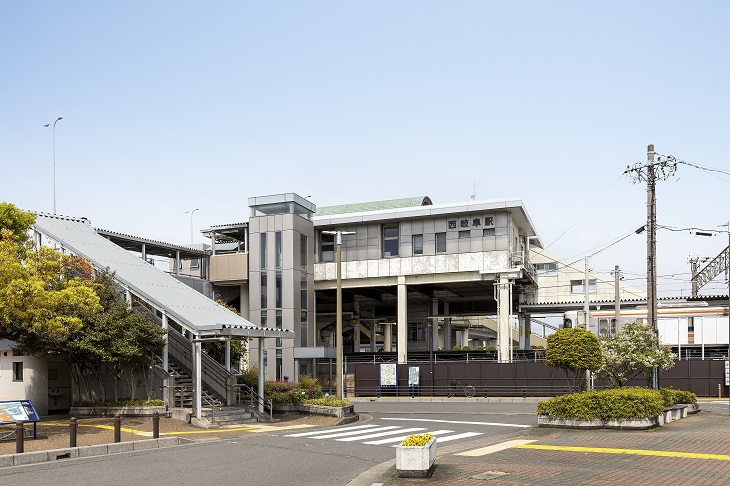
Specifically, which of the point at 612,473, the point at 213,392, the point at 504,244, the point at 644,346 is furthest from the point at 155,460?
the point at 504,244

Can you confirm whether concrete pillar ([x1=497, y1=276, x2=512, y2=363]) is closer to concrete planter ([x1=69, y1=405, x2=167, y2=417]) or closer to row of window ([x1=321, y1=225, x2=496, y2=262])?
row of window ([x1=321, y1=225, x2=496, y2=262])

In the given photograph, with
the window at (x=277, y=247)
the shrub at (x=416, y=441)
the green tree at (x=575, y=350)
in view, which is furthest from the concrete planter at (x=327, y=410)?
the window at (x=277, y=247)

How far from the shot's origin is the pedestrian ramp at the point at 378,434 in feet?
75.3

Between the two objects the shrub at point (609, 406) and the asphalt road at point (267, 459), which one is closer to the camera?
the asphalt road at point (267, 459)

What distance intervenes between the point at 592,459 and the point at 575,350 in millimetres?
11572

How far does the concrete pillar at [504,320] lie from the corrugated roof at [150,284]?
2255 centimetres

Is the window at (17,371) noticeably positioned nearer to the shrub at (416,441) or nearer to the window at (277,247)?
the shrub at (416,441)

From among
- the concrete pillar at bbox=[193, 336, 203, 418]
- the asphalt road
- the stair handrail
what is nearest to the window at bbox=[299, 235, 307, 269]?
the stair handrail

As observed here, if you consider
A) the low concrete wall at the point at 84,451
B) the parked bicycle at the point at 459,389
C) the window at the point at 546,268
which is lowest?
the parked bicycle at the point at 459,389

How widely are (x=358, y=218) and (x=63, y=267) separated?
28.5 metres

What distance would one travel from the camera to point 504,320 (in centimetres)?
5141

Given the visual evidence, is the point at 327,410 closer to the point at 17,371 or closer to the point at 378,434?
the point at 378,434

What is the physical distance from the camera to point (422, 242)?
54125mm

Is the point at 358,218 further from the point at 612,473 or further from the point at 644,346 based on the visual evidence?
the point at 612,473
